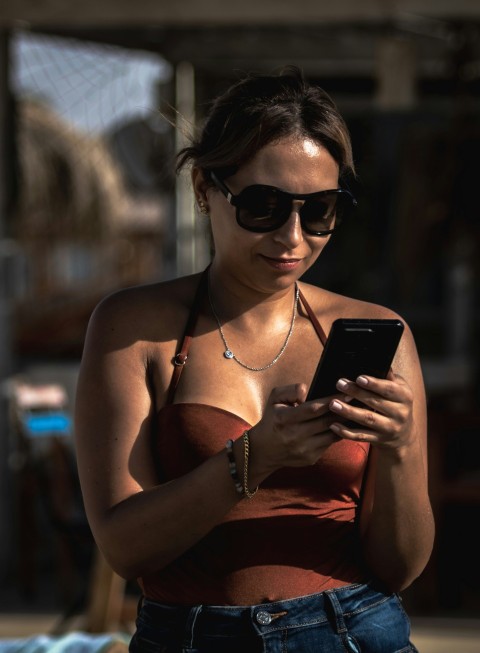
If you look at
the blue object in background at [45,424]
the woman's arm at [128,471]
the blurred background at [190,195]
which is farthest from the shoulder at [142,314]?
the blue object in background at [45,424]

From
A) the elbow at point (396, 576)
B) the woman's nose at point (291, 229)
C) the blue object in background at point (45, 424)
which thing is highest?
the woman's nose at point (291, 229)

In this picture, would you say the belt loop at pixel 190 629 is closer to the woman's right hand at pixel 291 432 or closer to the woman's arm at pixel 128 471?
the woman's arm at pixel 128 471

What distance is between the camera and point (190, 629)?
1.59m

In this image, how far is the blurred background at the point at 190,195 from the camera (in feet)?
15.9

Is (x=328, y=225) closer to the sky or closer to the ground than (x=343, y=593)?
closer to the sky

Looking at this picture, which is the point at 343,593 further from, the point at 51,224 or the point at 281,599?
the point at 51,224

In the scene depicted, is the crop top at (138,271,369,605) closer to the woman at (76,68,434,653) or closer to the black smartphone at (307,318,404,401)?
the woman at (76,68,434,653)

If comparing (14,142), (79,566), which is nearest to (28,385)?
(79,566)

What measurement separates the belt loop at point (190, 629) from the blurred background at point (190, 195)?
7.69 ft

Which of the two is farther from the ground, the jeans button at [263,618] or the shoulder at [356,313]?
the shoulder at [356,313]

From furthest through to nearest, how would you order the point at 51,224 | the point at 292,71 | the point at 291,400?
the point at 51,224
the point at 292,71
the point at 291,400

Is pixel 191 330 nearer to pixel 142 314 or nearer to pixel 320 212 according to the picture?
pixel 142 314

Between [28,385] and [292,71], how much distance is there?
326 cm

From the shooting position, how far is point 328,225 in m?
1.66
